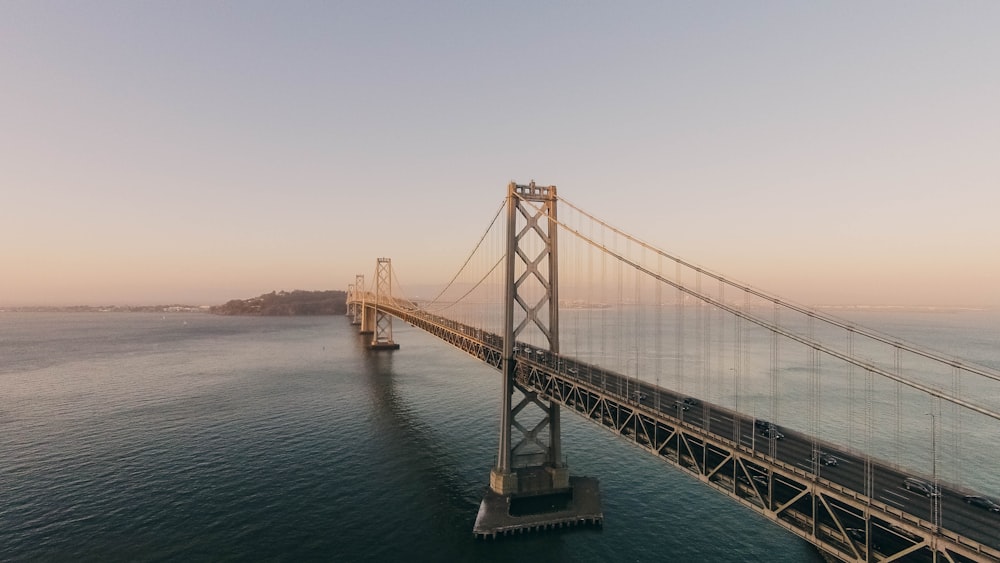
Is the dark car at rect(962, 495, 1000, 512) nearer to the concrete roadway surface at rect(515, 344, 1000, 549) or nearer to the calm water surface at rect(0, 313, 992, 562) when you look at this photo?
the concrete roadway surface at rect(515, 344, 1000, 549)

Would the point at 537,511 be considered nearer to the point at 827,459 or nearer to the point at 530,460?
the point at 530,460

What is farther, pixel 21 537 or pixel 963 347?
pixel 963 347

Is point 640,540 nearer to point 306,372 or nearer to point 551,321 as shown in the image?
point 551,321

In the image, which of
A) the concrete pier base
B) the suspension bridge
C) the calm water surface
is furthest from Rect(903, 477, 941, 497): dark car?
the concrete pier base

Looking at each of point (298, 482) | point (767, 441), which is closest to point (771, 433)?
point (767, 441)

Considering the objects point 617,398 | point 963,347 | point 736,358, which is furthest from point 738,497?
point 963,347

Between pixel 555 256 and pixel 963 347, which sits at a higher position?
pixel 555 256

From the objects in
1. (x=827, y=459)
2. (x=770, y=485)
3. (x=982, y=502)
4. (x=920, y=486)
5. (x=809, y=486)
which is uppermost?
(x=809, y=486)
